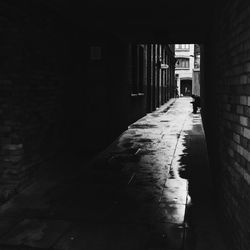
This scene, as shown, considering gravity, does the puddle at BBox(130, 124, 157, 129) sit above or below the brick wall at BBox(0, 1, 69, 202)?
below

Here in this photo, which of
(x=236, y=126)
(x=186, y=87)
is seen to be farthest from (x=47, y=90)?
(x=186, y=87)

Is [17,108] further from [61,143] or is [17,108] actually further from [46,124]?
[61,143]

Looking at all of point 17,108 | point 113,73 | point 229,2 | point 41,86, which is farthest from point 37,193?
point 113,73

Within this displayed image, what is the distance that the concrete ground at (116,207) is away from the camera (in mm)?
3848

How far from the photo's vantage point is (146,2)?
19.8 feet

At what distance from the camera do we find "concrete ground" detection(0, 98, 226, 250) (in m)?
3.85

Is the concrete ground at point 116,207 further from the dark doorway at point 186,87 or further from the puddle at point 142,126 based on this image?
the dark doorway at point 186,87

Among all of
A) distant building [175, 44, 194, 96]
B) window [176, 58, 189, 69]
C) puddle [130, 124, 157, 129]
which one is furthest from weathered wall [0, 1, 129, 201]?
window [176, 58, 189, 69]

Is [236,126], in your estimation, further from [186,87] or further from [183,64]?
[186,87]

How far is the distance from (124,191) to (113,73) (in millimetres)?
5272

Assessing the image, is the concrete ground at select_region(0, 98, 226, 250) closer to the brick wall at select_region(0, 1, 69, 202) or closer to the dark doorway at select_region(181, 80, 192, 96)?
the brick wall at select_region(0, 1, 69, 202)

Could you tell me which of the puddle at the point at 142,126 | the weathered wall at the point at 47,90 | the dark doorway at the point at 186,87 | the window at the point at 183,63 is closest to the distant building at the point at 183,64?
the window at the point at 183,63

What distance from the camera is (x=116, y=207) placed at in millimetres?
4867

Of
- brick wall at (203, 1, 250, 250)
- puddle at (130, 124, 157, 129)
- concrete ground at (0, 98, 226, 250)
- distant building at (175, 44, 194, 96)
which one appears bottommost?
puddle at (130, 124, 157, 129)
